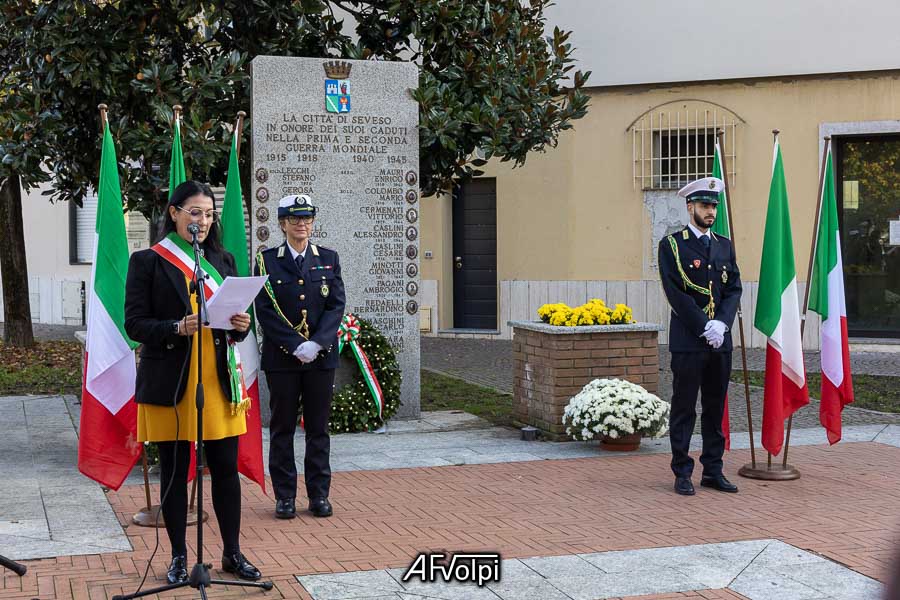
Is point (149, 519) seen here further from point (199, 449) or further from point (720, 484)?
point (720, 484)

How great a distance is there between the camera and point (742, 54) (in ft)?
55.1

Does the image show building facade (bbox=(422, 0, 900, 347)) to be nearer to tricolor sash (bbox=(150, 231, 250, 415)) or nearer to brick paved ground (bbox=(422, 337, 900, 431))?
brick paved ground (bbox=(422, 337, 900, 431))

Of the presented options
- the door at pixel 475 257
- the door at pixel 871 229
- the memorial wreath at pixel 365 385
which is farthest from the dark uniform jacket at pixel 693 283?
the door at pixel 475 257

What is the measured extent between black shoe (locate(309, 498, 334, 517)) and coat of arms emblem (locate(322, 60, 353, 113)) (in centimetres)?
489

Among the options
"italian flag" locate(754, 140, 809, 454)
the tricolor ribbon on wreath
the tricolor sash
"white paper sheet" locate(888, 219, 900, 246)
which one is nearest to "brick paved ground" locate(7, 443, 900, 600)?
"italian flag" locate(754, 140, 809, 454)

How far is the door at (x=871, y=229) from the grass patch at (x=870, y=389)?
10.2ft

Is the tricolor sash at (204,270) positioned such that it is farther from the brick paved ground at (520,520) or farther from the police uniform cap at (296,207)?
the police uniform cap at (296,207)

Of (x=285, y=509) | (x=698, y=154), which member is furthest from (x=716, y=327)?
(x=698, y=154)

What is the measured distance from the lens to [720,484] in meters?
7.78

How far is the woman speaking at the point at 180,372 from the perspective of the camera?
531 centimetres

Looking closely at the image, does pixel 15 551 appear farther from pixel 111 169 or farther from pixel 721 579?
pixel 721 579

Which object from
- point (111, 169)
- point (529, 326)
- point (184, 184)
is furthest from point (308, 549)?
point (529, 326)

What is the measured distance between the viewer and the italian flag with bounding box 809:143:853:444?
8.62 meters

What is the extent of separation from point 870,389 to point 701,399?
19.6 feet
